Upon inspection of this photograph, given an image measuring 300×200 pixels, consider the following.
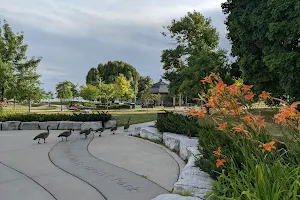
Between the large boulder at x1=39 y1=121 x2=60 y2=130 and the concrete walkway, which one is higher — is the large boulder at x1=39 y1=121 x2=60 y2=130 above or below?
above

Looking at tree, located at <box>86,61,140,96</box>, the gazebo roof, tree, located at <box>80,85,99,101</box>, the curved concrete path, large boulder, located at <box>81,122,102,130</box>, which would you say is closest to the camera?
the curved concrete path

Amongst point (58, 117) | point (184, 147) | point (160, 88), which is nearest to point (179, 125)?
point (184, 147)

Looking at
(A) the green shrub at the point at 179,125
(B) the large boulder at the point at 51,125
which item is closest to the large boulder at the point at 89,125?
(B) the large boulder at the point at 51,125

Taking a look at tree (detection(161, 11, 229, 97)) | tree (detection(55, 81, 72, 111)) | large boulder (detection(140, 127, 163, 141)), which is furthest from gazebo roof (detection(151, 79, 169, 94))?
large boulder (detection(140, 127, 163, 141))

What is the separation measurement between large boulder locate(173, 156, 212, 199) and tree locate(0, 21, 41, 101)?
701 inches

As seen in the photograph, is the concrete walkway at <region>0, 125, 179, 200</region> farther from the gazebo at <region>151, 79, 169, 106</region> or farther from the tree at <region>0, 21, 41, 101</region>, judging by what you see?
the gazebo at <region>151, 79, 169, 106</region>

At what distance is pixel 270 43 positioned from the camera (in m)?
10.9

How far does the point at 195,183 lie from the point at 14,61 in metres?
20.7

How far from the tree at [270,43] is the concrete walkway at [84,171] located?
6.15m

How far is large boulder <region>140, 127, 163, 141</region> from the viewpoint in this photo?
782 centimetres

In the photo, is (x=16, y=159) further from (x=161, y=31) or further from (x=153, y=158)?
(x=161, y=31)

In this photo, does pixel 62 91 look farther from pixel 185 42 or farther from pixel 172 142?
pixel 172 142

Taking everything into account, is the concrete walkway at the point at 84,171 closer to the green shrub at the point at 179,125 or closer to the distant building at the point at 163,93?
the green shrub at the point at 179,125

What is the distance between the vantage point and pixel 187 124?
7277mm
